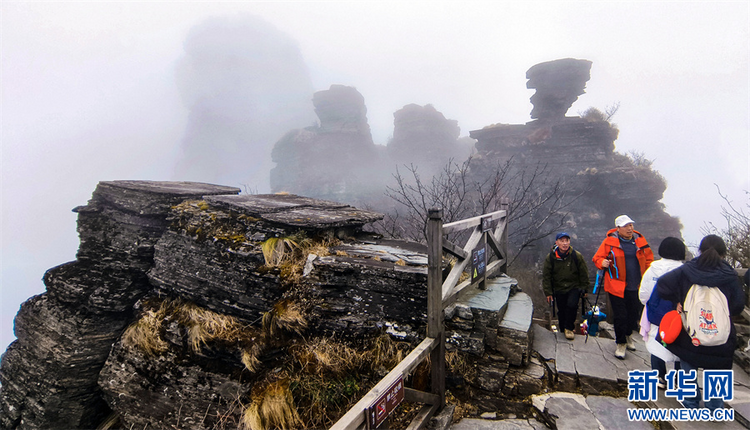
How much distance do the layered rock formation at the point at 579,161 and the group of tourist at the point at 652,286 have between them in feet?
95.9

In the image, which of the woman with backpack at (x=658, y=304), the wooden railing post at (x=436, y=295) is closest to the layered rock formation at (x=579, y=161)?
the woman with backpack at (x=658, y=304)

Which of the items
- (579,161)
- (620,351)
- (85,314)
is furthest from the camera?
(579,161)

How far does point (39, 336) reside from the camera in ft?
20.4

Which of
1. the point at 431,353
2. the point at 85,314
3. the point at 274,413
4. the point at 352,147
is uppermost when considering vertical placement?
the point at 352,147

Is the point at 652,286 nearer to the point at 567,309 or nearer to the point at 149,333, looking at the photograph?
the point at 567,309

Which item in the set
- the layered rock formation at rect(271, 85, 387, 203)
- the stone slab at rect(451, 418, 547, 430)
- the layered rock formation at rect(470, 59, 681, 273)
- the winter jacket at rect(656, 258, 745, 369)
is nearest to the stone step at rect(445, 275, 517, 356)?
the stone slab at rect(451, 418, 547, 430)

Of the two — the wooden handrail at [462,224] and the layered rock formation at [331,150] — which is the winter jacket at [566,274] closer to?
the wooden handrail at [462,224]

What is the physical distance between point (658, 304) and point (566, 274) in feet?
5.08

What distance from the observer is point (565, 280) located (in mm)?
4949

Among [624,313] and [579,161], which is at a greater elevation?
[579,161]

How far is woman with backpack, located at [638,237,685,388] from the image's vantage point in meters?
3.35

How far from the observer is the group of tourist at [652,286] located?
2951 millimetres

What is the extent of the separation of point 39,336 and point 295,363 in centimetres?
622

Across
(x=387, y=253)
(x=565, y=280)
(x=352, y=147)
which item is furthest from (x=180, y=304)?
(x=352, y=147)
